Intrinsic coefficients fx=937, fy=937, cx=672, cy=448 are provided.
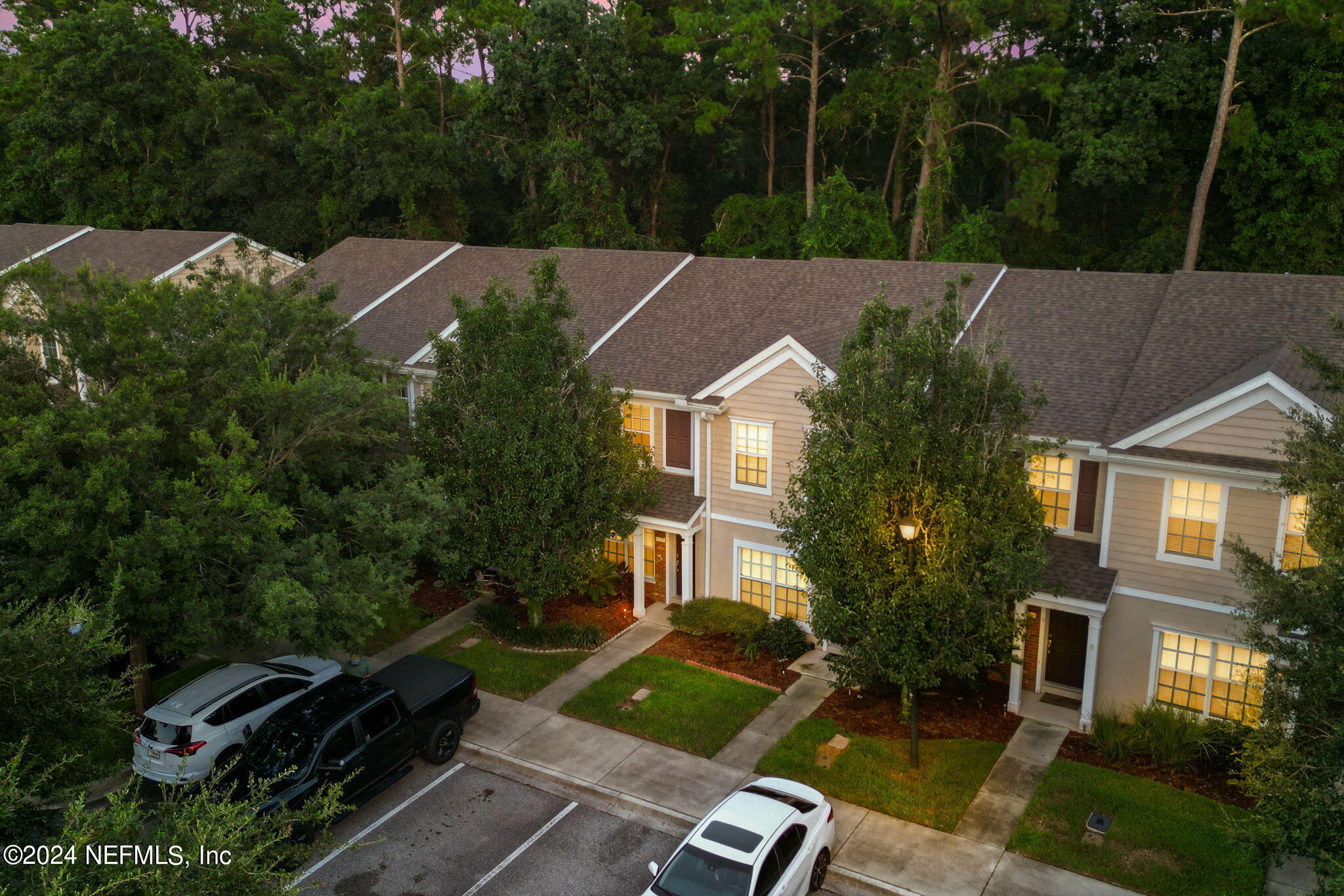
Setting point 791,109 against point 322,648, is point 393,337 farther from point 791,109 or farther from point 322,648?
point 791,109

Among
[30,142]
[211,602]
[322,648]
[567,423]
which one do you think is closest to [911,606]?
[567,423]

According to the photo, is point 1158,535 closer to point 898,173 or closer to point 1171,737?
point 1171,737

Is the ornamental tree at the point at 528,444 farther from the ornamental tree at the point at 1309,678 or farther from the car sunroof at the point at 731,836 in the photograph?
the ornamental tree at the point at 1309,678

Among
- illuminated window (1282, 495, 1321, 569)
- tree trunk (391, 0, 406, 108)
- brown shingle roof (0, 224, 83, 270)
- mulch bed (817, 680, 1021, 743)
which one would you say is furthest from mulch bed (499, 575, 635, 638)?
tree trunk (391, 0, 406, 108)

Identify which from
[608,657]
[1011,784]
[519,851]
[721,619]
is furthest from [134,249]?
[1011,784]

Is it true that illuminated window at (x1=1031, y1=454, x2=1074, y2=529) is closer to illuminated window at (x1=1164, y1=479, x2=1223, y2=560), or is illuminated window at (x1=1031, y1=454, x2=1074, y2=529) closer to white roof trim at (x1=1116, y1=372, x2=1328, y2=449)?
white roof trim at (x1=1116, y1=372, x2=1328, y2=449)

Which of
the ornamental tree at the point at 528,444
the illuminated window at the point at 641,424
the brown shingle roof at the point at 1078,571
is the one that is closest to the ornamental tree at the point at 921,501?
the brown shingle roof at the point at 1078,571
